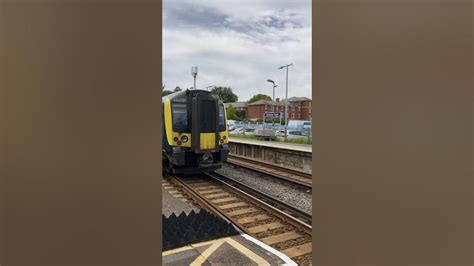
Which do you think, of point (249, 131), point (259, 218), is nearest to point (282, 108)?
point (249, 131)

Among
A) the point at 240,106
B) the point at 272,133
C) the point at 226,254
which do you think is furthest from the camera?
the point at 240,106

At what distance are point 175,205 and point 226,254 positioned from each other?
5.12 ft

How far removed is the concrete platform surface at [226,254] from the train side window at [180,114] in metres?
2.91

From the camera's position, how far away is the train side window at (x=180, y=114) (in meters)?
4.74

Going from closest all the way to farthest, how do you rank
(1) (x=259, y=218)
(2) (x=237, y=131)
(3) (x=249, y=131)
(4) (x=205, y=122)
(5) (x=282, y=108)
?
1. (1) (x=259, y=218)
2. (4) (x=205, y=122)
3. (3) (x=249, y=131)
4. (2) (x=237, y=131)
5. (5) (x=282, y=108)

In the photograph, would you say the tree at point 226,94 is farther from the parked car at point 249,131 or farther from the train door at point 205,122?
the train door at point 205,122

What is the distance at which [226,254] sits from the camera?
1894 millimetres

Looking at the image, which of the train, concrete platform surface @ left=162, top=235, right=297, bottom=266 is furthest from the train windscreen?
concrete platform surface @ left=162, top=235, right=297, bottom=266

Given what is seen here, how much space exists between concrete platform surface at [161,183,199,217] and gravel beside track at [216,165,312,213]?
1.04m

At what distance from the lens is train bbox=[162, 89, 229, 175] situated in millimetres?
4676

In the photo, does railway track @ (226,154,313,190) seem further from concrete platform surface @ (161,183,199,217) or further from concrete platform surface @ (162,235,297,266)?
concrete platform surface @ (162,235,297,266)

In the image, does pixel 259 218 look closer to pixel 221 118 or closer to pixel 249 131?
pixel 221 118
